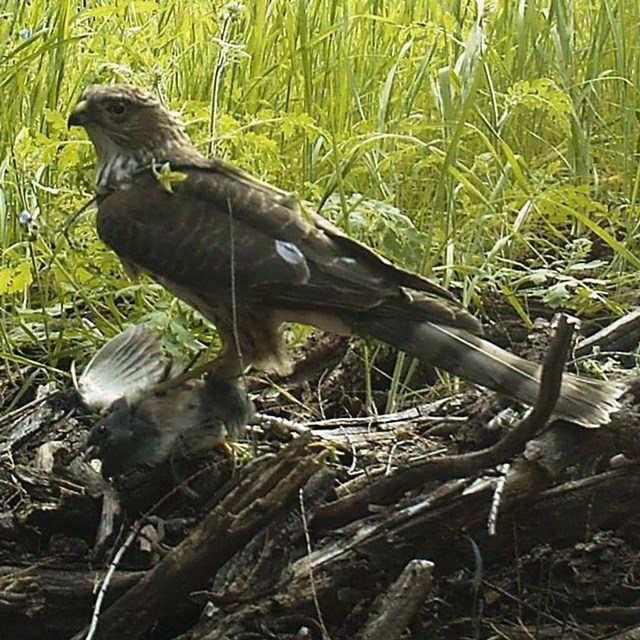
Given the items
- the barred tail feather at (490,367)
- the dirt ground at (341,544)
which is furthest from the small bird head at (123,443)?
the barred tail feather at (490,367)

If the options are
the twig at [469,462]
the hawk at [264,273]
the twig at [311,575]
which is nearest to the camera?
the twig at [469,462]

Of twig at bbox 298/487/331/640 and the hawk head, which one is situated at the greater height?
the hawk head

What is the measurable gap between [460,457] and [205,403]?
583 mm

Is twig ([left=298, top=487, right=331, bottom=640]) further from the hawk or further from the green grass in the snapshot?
the green grass

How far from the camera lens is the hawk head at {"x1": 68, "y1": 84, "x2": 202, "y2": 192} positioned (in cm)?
260

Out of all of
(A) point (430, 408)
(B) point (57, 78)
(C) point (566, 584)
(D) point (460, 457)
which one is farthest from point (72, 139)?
(C) point (566, 584)

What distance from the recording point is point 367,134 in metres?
3.08

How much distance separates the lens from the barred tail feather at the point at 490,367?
218 cm

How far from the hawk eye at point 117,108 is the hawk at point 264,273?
1.0 inches

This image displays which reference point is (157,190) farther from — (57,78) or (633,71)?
(633,71)

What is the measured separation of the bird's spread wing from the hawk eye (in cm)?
20

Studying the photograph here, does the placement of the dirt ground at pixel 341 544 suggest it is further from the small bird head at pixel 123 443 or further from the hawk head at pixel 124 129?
the hawk head at pixel 124 129

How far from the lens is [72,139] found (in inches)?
119

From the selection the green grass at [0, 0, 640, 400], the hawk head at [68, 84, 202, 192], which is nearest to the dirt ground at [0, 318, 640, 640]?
the green grass at [0, 0, 640, 400]
